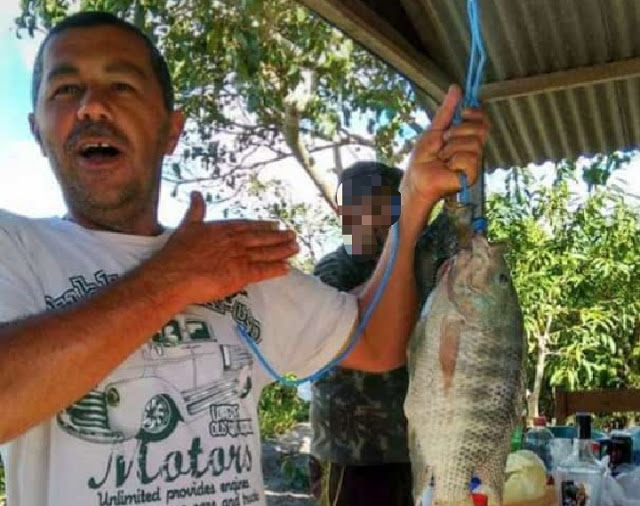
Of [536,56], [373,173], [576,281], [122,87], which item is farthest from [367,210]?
[576,281]

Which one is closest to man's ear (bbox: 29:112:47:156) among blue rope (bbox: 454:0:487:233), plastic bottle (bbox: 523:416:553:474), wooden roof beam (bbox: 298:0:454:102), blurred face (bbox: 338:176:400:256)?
blue rope (bbox: 454:0:487:233)

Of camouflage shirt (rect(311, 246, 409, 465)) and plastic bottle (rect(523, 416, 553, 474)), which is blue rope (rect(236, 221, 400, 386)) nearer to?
plastic bottle (rect(523, 416, 553, 474))

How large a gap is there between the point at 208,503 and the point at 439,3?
2673 millimetres

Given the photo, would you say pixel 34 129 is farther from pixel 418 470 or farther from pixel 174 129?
pixel 418 470

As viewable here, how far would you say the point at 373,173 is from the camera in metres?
3.84

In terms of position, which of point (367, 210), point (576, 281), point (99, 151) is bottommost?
point (99, 151)

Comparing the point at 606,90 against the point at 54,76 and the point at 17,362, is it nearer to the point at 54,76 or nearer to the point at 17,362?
the point at 54,76

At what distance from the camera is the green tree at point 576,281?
831 cm

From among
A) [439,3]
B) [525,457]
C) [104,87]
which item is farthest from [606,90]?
[104,87]

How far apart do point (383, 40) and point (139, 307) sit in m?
2.32

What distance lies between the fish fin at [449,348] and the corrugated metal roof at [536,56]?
184cm

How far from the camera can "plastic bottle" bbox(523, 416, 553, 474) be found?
125 inches

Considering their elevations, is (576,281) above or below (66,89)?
above

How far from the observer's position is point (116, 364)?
1546 millimetres
